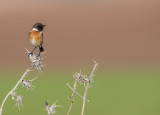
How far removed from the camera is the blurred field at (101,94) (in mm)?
18672

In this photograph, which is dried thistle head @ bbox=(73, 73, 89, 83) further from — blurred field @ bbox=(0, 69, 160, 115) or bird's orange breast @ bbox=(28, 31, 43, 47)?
blurred field @ bbox=(0, 69, 160, 115)

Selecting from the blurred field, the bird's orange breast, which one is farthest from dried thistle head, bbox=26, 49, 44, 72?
the blurred field

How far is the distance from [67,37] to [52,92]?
1004 centimetres

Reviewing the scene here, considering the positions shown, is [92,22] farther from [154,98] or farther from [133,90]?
[154,98]

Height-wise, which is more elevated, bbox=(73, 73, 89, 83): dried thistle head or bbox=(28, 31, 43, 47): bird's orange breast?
bbox=(28, 31, 43, 47): bird's orange breast

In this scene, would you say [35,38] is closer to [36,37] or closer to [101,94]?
[36,37]

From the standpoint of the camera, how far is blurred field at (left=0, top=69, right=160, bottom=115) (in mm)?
18672

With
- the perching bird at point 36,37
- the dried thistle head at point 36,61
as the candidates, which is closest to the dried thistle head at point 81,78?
the dried thistle head at point 36,61

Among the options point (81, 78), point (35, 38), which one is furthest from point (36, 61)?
point (35, 38)

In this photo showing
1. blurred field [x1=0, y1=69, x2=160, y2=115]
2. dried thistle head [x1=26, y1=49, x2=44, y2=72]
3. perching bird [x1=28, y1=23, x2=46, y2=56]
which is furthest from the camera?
blurred field [x1=0, y1=69, x2=160, y2=115]

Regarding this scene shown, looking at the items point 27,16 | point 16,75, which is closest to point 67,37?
point 27,16

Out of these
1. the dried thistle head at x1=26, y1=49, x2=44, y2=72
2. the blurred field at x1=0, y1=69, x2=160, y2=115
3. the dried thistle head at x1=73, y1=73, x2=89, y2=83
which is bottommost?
the dried thistle head at x1=73, y1=73, x2=89, y2=83

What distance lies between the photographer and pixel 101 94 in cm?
2236

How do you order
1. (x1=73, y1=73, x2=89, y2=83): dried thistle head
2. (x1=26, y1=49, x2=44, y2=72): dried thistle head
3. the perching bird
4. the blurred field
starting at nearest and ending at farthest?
(x1=73, y1=73, x2=89, y2=83): dried thistle head → (x1=26, y1=49, x2=44, y2=72): dried thistle head → the perching bird → the blurred field
